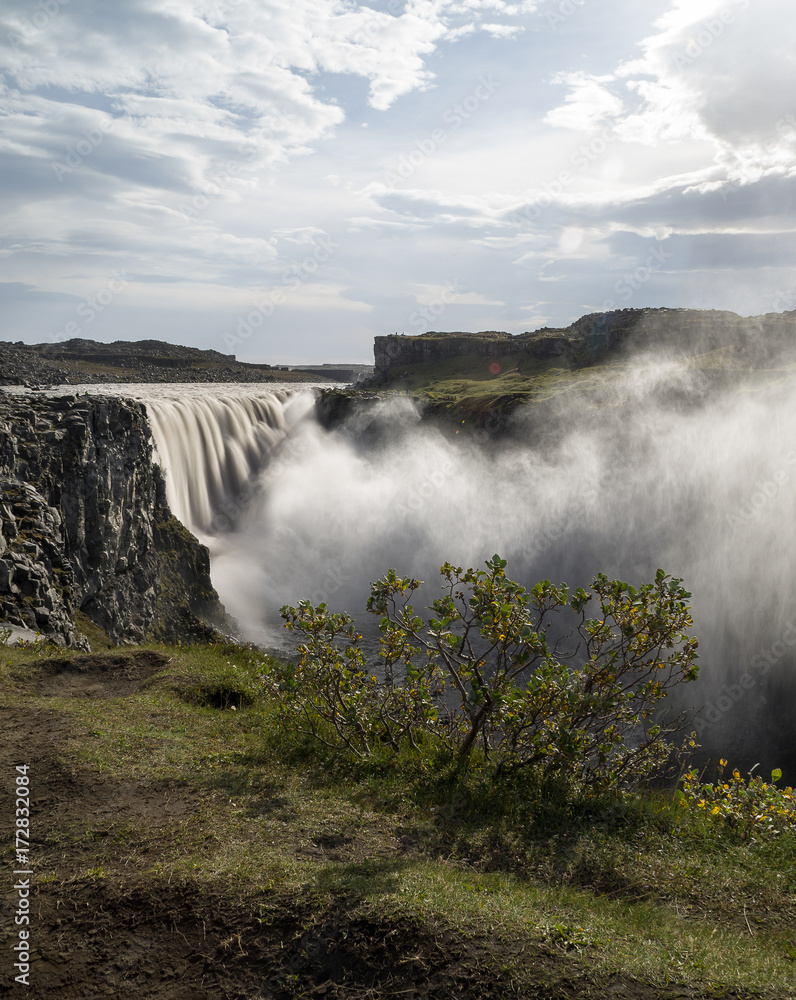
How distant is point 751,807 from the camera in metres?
7.41

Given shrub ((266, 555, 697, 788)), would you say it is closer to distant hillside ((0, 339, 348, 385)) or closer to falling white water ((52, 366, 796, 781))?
falling white water ((52, 366, 796, 781))

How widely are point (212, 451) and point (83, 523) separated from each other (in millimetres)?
25773

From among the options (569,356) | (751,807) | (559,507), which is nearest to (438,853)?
(751,807)

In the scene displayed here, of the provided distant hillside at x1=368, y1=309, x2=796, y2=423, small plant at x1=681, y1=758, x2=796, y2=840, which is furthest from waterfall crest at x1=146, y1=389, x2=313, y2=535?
small plant at x1=681, y1=758, x2=796, y2=840

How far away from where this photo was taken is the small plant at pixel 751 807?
708 cm

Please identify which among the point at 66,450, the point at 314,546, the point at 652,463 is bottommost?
the point at 314,546

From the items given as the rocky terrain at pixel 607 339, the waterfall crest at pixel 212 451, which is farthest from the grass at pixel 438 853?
the rocky terrain at pixel 607 339

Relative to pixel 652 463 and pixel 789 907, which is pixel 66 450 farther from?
pixel 652 463

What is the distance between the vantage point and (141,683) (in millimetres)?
11305

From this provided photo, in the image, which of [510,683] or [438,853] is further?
[510,683]

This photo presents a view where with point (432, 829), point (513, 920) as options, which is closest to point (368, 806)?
point (432, 829)

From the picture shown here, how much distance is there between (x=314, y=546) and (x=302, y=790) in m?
33.5

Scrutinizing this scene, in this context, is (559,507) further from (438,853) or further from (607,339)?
(607,339)

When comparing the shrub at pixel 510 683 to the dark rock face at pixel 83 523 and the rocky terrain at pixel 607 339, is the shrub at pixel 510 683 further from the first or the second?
the rocky terrain at pixel 607 339
